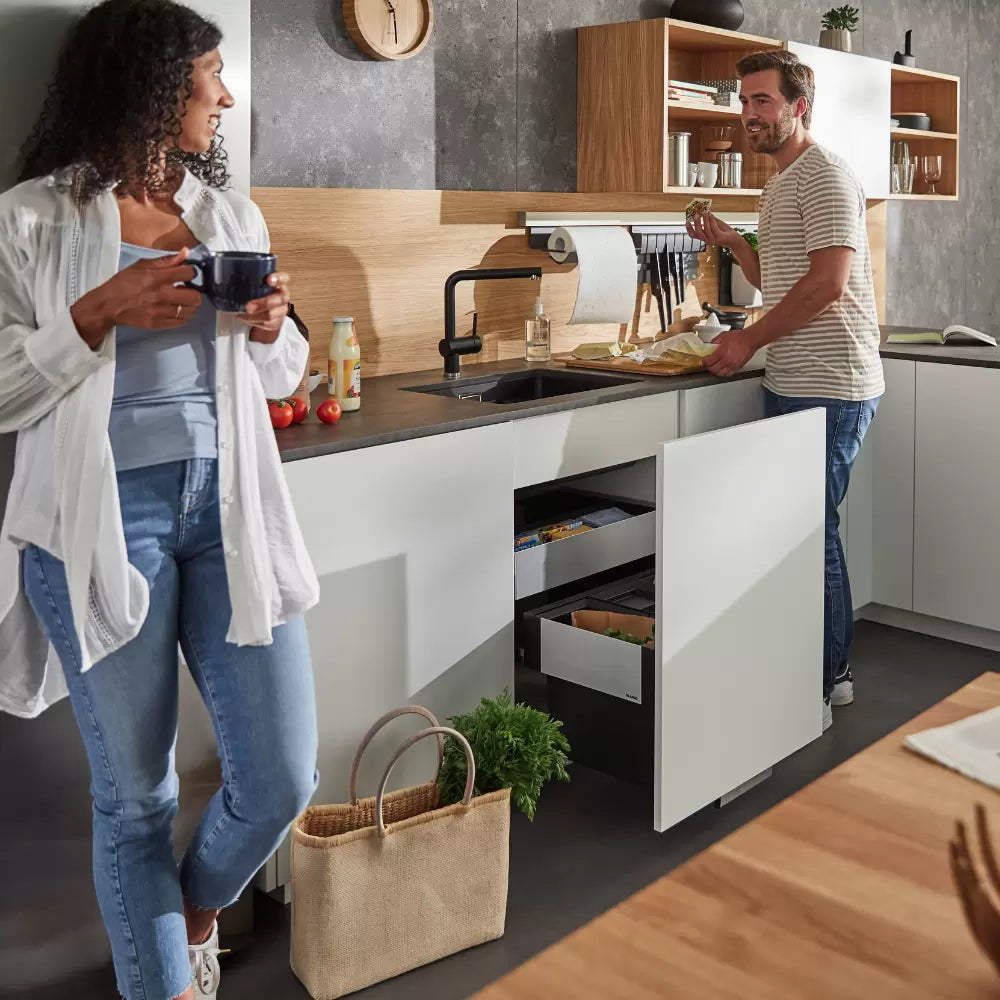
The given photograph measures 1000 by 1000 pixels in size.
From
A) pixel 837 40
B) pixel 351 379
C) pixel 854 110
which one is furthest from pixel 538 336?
pixel 837 40

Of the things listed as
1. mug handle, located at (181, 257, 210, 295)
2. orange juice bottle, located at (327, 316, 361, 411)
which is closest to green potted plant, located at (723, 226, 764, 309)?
orange juice bottle, located at (327, 316, 361, 411)

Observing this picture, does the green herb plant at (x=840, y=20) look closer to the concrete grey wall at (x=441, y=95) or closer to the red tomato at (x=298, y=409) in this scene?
the concrete grey wall at (x=441, y=95)

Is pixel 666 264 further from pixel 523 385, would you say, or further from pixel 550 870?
pixel 550 870

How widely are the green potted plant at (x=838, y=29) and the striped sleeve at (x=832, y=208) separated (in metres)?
1.59

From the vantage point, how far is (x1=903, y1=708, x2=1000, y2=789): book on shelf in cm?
101

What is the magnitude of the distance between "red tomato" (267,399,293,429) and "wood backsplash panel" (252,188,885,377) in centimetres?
63

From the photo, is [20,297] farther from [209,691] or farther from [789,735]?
[789,735]

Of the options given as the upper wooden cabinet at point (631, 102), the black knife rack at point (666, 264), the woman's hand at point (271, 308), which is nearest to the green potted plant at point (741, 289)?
the black knife rack at point (666, 264)

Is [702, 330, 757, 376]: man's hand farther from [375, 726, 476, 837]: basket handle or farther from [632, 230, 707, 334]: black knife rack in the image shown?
[375, 726, 476, 837]: basket handle

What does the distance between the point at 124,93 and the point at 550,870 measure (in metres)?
1.61

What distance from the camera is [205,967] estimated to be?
188 centimetres

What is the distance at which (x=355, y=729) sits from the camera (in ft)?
7.47

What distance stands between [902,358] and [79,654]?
2654 millimetres

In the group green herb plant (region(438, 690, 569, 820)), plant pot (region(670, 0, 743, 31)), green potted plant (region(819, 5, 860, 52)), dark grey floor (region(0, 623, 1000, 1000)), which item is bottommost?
dark grey floor (region(0, 623, 1000, 1000))
